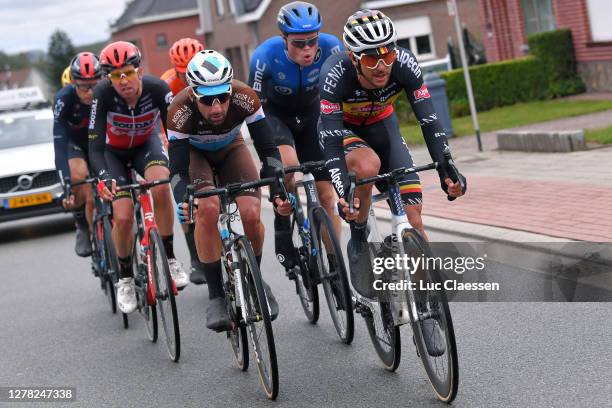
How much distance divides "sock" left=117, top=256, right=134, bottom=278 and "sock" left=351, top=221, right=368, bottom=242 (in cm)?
259

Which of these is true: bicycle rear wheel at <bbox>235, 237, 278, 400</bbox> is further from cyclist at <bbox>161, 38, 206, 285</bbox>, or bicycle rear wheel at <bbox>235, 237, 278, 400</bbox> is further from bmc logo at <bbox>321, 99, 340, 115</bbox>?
cyclist at <bbox>161, 38, 206, 285</bbox>

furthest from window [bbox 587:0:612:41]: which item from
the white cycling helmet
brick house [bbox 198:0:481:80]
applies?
brick house [bbox 198:0:481:80]

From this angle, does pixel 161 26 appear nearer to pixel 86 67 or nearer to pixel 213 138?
pixel 86 67

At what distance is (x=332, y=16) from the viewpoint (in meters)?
45.2

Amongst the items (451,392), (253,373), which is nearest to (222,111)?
(253,373)

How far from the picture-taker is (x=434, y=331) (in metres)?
5.44

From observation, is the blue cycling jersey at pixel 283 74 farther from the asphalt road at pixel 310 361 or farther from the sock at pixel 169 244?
the asphalt road at pixel 310 361

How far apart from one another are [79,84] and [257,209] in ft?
11.3

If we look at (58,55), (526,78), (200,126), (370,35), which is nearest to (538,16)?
(526,78)

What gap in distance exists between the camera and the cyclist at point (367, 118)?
588 centimetres

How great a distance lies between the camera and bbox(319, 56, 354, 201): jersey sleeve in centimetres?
608

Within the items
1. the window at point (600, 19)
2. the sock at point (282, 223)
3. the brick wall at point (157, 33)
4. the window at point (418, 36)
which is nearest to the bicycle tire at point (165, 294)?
the sock at point (282, 223)

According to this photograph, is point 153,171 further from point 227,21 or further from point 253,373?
point 227,21

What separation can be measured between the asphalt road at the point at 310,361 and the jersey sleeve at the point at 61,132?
1392mm
